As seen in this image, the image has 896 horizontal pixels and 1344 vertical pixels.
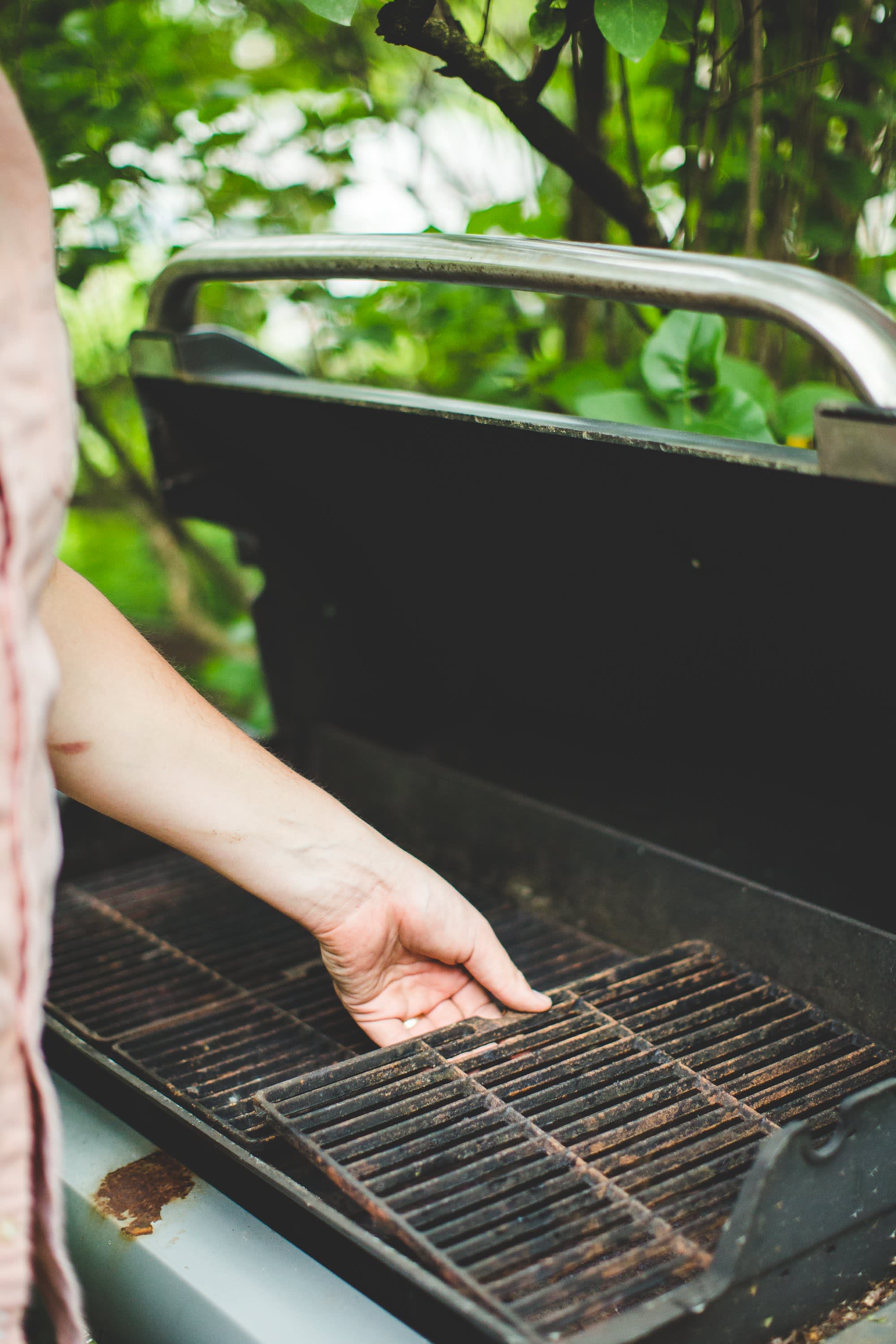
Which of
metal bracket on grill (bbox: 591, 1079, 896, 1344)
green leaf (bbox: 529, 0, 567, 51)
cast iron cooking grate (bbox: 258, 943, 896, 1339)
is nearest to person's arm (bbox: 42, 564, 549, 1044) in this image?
cast iron cooking grate (bbox: 258, 943, 896, 1339)

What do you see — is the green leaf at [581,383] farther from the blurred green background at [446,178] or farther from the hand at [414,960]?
the hand at [414,960]

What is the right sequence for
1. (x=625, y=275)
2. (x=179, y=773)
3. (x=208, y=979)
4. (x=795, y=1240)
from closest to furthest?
1. (x=795, y=1240)
2. (x=625, y=275)
3. (x=179, y=773)
4. (x=208, y=979)

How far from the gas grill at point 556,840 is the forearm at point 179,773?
0.19m

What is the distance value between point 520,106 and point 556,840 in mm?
892

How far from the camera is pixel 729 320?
6.75 ft

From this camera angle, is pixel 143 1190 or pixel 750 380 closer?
pixel 143 1190

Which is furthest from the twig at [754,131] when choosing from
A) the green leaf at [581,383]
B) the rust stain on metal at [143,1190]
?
the rust stain on metal at [143,1190]

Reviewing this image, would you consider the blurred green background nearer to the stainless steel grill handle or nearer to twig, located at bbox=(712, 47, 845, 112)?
twig, located at bbox=(712, 47, 845, 112)

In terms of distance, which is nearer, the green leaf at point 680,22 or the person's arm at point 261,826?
the person's arm at point 261,826

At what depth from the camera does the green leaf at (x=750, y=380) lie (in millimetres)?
1535

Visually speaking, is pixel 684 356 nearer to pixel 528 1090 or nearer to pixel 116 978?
pixel 528 1090

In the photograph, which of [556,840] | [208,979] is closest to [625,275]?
[556,840]

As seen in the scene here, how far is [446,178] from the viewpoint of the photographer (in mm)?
2521

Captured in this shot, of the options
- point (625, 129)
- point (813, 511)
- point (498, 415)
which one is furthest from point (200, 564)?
point (813, 511)
